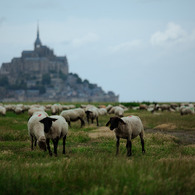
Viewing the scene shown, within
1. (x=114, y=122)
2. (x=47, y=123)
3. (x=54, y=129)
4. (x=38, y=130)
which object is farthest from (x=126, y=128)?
(x=38, y=130)

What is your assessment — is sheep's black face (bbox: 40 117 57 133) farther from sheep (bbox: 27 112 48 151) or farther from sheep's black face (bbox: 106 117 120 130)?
sheep's black face (bbox: 106 117 120 130)

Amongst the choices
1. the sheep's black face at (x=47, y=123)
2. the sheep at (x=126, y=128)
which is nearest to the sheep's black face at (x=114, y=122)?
the sheep at (x=126, y=128)

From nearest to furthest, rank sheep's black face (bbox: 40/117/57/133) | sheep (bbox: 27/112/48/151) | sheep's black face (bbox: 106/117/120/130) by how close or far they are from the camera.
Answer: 1. sheep (bbox: 27/112/48/151)
2. sheep's black face (bbox: 106/117/120/130)
3. sheep's black face (bbox: 40/117/57/133)

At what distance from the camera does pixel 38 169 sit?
23.2ft

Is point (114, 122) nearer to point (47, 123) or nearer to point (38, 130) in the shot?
point (47, 123)

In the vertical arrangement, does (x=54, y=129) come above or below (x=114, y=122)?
below

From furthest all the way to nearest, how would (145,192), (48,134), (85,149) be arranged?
(85,149), (48,134), (145,192)

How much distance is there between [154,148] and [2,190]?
847cm

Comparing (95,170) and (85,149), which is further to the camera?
(85,149)

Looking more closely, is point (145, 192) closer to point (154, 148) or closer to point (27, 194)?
point (27, 194)

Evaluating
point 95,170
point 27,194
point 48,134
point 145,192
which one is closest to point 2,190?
point 27,194

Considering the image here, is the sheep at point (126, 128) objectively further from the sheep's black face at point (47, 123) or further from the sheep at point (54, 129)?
the sheep's black face at point (47, 123)

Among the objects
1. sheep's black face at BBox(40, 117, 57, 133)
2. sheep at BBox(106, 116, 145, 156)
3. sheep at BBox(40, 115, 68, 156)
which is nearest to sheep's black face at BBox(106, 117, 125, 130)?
sheep at BBox(106, 116, 145, 156)

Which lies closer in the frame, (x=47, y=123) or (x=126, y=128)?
(x=47, y=123)
